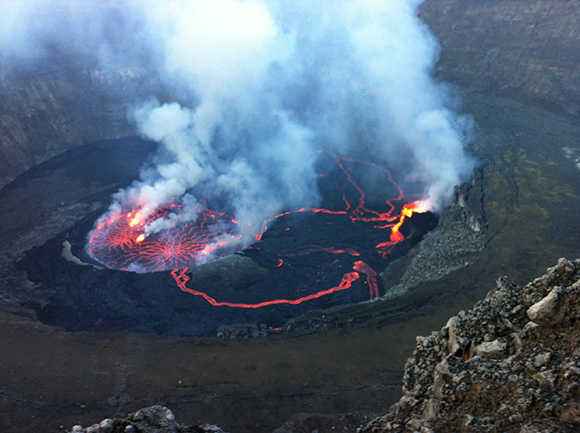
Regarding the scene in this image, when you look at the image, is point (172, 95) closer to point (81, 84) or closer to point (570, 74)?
point (81, 84)

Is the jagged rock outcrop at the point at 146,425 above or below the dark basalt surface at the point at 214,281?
below

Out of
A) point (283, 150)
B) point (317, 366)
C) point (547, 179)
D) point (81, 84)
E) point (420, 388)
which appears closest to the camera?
point (420, 388)

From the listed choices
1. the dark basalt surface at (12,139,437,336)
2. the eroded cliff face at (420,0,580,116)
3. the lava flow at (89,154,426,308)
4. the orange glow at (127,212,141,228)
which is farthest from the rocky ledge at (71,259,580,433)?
the eroded cliff face at (420,0,580,116)

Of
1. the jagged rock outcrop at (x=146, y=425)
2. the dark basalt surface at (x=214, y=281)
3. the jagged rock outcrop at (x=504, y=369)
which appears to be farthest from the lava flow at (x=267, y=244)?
the jagged rock outcrop at (x=146, y=425)

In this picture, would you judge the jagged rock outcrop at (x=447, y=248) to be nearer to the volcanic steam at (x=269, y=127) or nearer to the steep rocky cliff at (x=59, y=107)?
the volcanic steam at (x=269, y=127)

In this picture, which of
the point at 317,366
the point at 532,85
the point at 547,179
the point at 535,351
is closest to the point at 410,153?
the point at 547,179

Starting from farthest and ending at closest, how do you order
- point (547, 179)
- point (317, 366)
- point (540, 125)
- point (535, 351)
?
point (540, 125) < point (547, 179) < point (317, 366) < point (535, 351)

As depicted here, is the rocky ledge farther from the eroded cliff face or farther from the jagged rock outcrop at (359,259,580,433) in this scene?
the eroded cliff face

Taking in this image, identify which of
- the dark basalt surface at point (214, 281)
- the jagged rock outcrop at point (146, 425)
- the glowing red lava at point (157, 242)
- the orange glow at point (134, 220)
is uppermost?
the orange glow at point (134, 220)
